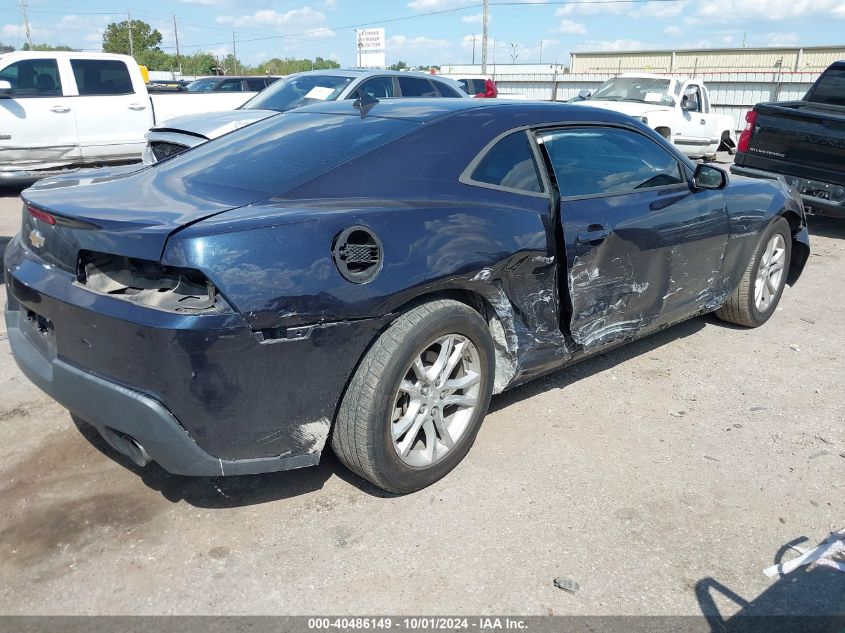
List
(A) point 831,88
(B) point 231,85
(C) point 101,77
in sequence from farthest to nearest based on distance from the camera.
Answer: (B) point 231,85 → (C) point 101,77 → (A) point 831,88

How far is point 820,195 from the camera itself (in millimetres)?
8141

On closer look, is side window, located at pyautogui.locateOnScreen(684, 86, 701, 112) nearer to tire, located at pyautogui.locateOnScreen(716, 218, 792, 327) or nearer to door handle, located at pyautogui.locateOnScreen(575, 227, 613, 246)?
tire, located at pyautogui.locateOnScreen(716, 218, 792, 327)

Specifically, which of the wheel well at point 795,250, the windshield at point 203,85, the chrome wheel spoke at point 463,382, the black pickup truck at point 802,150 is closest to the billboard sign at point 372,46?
the windshield at point 203,85

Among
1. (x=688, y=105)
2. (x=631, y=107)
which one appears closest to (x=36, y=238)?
(x=631, y=107)

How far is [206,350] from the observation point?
2.40 m

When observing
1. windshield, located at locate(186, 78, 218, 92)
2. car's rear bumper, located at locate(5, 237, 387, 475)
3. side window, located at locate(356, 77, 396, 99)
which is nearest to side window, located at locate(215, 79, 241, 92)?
windshield, located at locate(186, 78, 218, 92)

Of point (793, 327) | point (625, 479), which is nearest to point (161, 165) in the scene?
point (625, 479)

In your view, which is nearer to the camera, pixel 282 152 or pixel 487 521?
pixel 487 521

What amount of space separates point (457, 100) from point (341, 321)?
167cm

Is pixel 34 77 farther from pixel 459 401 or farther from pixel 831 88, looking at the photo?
pixel 831 88

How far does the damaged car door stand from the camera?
142 inches

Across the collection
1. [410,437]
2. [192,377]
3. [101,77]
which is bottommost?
[410,437]

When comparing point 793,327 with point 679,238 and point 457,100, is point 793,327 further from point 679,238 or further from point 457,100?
point 457,100

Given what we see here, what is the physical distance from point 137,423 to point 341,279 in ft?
2.85
